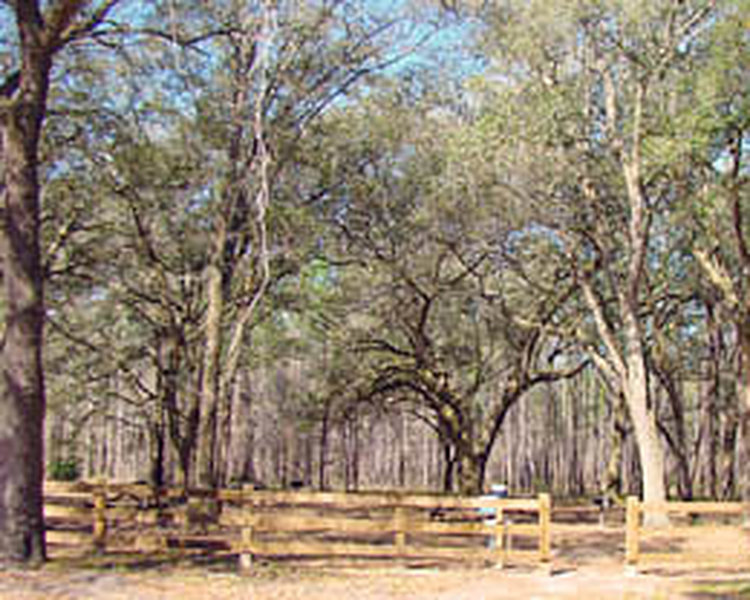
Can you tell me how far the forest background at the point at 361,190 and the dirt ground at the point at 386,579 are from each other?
55.7 inches

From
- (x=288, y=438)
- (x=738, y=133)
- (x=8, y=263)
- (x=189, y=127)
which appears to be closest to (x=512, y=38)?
Answer: (x=738, y=133)

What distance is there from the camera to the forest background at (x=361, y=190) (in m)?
13.4

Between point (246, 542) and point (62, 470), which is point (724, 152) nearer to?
point (246, 542)

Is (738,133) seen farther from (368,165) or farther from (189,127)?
(189,127)

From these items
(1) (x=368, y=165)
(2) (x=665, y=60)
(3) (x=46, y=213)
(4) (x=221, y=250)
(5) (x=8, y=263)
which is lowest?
(5) (x=8, y=263)

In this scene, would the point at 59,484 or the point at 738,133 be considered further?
the point at 738,133

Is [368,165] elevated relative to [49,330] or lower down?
elevated

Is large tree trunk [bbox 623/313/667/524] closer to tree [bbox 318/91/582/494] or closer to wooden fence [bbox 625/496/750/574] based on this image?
tree [bbox 318/91/582/494]

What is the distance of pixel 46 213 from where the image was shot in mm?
18250

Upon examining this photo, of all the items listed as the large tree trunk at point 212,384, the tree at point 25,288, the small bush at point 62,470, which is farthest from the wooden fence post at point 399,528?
the small bush at point 62,470

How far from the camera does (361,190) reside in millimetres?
18984

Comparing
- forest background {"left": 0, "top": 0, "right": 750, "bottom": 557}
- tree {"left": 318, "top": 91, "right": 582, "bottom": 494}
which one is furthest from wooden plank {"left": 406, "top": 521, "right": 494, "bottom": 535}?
tree {"left": 318, "top": 91, "right": 582, "bottom": 494}

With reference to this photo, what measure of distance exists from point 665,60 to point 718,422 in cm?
1670

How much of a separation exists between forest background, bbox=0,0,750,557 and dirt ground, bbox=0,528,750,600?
1.41 metres
